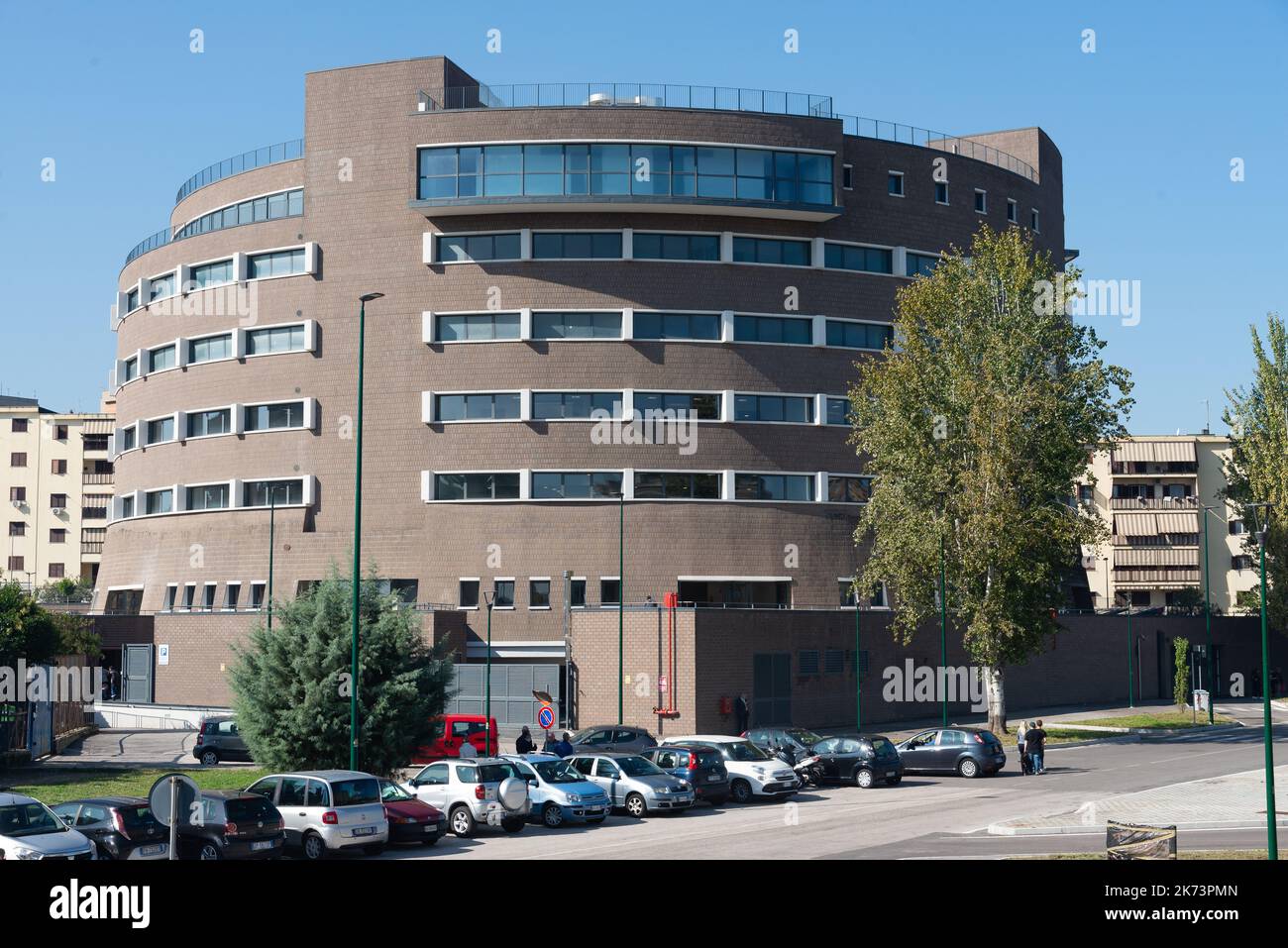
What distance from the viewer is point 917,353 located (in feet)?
173

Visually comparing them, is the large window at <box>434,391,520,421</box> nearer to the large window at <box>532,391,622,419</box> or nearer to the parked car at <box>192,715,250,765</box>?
the large window at <box>532,391,622,419</box>

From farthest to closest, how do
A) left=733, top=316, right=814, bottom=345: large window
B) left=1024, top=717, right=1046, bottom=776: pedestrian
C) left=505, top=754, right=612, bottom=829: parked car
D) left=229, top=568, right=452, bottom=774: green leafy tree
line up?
left=733, top=316, right=814, bottom=345: large window → left=1024, top=717, right=1046, bottom=776: pedestrian → left=229, top=568, right=452, bottom=774: green leafy tree → left=505, top=754, right=612, bottom=829: parked car

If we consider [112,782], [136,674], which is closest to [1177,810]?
[112,782]

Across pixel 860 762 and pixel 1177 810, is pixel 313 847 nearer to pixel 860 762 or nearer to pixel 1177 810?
pixel 860 762

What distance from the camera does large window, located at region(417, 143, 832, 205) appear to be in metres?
61.8

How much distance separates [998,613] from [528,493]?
73.6ft

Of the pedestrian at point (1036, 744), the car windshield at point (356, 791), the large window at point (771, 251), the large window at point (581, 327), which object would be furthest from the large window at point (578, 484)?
the car windshield at point (356, 791)

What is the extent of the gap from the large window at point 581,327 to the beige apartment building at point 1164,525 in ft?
208

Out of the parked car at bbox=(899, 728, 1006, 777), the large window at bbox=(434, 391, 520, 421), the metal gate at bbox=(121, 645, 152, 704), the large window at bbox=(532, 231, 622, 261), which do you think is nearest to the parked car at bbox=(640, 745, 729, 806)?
the parked car at bbox=(899, 728, 1006, 777)

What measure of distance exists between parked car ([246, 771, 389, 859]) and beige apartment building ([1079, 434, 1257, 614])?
9620cm

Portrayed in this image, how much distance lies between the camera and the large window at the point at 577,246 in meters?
62.4

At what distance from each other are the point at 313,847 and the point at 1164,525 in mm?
101526

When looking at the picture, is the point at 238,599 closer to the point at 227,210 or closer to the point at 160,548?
the point at 160,548
